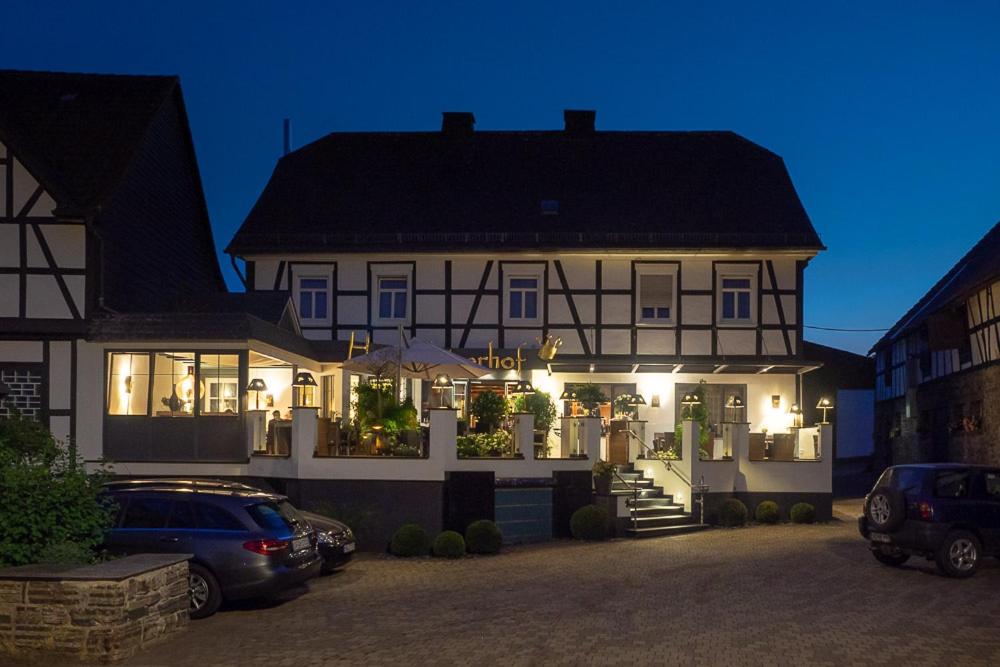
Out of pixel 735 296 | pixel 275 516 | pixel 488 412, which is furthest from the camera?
pixel 735 296

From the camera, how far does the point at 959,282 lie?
34531mm

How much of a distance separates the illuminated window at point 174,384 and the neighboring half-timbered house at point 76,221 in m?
1.23

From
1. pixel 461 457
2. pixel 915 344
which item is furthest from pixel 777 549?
pixel 915 344

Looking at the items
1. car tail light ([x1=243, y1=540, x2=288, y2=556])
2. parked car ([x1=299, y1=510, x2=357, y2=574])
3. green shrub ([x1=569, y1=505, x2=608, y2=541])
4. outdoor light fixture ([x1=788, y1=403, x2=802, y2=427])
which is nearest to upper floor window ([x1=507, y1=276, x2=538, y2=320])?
outdoor light fixture ([x1=788, y1=403, x2=802, y2=427])

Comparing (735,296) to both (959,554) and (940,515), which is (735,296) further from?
(959,554)

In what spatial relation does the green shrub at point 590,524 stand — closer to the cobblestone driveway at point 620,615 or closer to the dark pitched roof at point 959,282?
the cobblestone driveway at point 620,615

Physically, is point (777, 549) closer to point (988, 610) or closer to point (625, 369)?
point (988, 610)

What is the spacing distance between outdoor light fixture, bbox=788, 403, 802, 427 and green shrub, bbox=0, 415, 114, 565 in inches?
764

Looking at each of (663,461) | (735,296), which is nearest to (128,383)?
(663,461)

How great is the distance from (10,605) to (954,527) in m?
12.2

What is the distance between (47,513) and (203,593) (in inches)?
82.3

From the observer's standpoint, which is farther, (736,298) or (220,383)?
(736,298)

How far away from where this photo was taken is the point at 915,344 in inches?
1522

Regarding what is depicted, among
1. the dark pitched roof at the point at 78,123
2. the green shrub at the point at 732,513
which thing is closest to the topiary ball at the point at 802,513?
the green shrub at the point at 732,513
